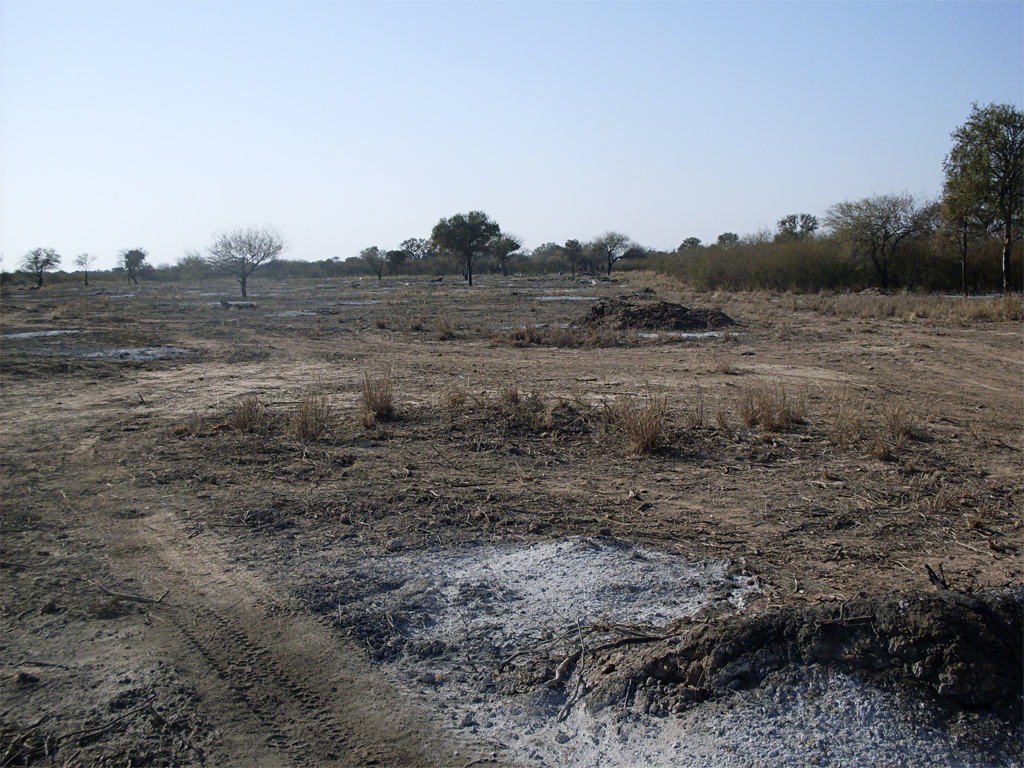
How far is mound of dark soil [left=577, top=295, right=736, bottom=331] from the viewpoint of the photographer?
17.6 meters

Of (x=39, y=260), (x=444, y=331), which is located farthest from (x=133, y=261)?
(x=444, y=331)

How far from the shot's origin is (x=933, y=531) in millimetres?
4527

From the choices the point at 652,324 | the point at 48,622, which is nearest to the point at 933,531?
the point at 48,622

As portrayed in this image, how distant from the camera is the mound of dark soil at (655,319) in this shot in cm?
1759

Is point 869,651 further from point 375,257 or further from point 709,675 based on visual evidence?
point 375,257

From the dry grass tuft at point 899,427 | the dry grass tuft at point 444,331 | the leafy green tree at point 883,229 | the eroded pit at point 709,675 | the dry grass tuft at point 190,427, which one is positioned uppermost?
the leafy green tree at point 883,229

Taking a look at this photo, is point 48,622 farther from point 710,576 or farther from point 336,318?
point 336,318

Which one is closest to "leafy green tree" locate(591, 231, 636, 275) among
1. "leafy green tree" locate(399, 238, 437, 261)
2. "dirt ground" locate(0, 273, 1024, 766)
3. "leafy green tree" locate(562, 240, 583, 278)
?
"leafy green tree" locate(562, 240, 583, 278)

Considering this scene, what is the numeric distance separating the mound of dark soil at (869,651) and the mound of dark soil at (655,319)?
14.6m

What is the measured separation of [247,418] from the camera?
24.7 feet

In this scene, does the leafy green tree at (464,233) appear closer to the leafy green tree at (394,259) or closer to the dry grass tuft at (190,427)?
the leafy green tree at (394,259)

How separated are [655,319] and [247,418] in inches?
498

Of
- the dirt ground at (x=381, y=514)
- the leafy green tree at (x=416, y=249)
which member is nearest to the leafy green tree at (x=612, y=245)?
the leafy green tree at (x=416, y=249)

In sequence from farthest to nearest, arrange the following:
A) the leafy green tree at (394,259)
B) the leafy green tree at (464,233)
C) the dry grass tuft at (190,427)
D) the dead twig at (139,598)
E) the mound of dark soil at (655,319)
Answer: the leafy green tree at (394,259) < the leafy green tree at (464,233) < the mound of dark soil at (655,319) < the dry grass tuft at (190,427) < the dead twig at (139,598)
